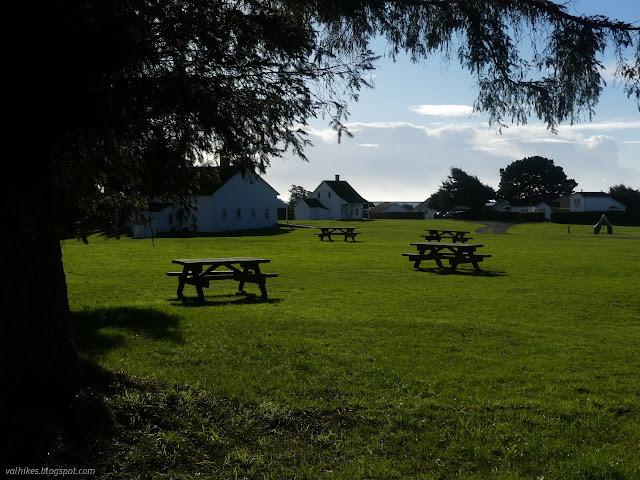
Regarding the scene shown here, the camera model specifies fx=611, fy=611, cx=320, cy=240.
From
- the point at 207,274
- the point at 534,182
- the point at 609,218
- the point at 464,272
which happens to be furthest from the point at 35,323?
the point at 534,182

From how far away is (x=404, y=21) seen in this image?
22.8ft

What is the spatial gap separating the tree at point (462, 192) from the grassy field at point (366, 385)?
100996 mm

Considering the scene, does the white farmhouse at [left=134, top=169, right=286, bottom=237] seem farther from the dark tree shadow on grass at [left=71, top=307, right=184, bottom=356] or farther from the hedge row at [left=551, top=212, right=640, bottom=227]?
the dark tree shadow on grass at [left=71, top=307, right=184, bottom=356]

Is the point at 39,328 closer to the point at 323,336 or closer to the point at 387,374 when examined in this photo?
the point at 387,374

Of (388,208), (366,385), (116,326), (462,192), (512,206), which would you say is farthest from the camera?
(388,208)

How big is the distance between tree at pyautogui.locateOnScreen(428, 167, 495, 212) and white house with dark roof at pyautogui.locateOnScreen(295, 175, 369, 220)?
17965 millimetres

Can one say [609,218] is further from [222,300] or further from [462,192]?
[222,300]

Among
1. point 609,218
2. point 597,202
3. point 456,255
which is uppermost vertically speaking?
point 597,202

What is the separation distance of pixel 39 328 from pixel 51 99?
1.96m

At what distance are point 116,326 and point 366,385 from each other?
505 centimetres

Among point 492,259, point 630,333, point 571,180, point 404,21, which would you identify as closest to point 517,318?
point 630,333

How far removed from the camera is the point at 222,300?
13953mm

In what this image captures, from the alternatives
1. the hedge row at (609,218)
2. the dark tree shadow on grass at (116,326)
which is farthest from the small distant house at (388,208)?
the dark tree shadow on grass at (116,326)

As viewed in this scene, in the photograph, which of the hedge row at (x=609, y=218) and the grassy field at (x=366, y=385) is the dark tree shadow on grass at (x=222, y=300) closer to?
the grassy field at (x=366, y=385)
